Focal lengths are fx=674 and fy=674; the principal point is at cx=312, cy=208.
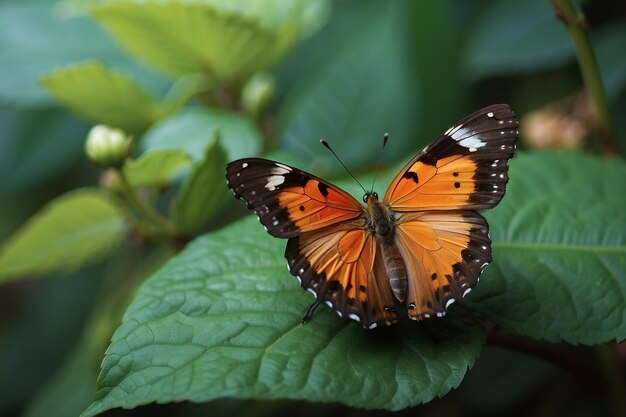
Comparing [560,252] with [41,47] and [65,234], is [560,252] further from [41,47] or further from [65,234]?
[41,47]

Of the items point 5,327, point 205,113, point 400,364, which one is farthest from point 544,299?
point 5,327

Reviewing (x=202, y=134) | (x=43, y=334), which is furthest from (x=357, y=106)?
(x=43, y=334)

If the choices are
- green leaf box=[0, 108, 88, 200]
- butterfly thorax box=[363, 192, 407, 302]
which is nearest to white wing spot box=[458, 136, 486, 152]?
butterfly thorax box=[363, 192, 407, 302]

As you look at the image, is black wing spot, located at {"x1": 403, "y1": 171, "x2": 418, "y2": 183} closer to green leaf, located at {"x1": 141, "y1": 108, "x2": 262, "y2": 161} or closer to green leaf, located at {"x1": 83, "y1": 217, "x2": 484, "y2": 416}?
green leaf, located at {"x1": 83, "y1": 217, "x2": 484, "y2": 416}

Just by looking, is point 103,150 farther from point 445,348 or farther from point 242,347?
point 445,348

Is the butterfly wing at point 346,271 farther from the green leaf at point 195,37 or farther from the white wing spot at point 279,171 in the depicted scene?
the green leaf at point 195,37

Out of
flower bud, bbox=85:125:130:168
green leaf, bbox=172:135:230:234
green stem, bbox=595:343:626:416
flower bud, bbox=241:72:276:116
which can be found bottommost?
green stem, bbox=595:343:626:416

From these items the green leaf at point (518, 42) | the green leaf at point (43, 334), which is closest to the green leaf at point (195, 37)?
the green leaf at point (518, 42)
